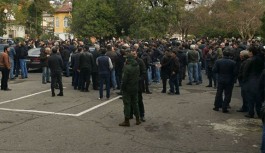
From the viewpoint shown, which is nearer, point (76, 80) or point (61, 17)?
point (76, 80)

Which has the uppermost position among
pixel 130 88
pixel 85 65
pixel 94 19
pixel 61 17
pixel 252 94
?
pixel 61 17

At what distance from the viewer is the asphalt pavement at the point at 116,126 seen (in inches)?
309

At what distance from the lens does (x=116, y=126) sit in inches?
380

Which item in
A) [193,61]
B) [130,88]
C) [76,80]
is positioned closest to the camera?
[130,88]

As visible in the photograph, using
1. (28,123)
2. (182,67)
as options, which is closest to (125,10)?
(182,67)

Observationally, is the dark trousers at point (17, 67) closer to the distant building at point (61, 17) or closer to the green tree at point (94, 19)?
the green tree at point (94, 19)

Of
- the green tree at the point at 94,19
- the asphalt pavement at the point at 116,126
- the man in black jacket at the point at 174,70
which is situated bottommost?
the asphalt pavement at the point at 116,126

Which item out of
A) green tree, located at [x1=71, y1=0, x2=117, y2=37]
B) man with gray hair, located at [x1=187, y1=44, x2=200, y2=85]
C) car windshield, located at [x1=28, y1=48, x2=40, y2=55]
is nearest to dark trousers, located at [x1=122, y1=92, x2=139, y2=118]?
man with gray hair, located at [x1=187, y1=44, x2=200, y2=85]

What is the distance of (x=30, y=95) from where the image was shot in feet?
46.8

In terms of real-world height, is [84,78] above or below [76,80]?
above

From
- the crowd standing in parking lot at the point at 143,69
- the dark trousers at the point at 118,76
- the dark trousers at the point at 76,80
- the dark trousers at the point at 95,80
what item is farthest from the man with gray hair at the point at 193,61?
the dark trousers at the point at 76,80

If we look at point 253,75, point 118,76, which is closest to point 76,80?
point 118,76

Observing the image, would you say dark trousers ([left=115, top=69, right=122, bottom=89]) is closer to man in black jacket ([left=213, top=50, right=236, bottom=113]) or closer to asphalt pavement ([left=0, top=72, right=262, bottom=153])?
asphalt pavement ([left=0, top=72, right=262, bottom=153])

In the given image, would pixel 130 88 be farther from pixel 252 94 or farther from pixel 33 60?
pixel 33 60
